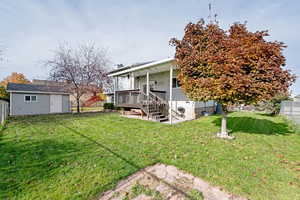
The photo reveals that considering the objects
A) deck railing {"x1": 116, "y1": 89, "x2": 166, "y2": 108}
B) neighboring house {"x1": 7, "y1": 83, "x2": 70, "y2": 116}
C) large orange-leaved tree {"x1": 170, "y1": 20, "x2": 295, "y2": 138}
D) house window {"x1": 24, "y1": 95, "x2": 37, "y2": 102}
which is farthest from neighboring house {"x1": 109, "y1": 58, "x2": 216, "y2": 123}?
house window {"x1": 24, "y1": 95, "x2": 37, "y2": 102}

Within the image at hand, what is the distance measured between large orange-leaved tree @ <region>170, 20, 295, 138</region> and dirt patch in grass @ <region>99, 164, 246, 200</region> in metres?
3.16

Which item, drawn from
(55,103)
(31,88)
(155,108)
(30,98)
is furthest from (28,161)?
(31,88)

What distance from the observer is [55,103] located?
16234mm

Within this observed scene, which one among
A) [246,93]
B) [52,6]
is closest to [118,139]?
[246,93]

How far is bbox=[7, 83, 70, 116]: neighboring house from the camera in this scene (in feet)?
45.2

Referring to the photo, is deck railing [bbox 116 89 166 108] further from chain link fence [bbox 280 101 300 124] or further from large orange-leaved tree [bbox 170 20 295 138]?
chain link fence [bbox 280 101 300 124]

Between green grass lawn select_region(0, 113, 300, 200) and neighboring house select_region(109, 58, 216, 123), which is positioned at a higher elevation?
neighboring house select_region(109, 58, 216, 123)

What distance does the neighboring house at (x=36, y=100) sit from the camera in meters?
13.8

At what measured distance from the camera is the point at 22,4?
7.66m

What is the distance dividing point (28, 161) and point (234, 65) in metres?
6.37

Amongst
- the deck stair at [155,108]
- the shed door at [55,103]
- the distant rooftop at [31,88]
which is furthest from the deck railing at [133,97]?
the shed door at [55,103]

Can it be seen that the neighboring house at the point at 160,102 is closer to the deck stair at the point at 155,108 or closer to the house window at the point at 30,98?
the deck stair at the point at 155,108

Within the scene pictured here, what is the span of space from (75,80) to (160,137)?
11245mm

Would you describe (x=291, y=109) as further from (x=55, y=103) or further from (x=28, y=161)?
(x=55, y=103)
